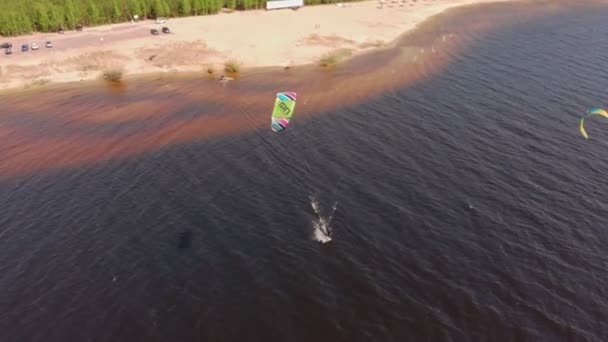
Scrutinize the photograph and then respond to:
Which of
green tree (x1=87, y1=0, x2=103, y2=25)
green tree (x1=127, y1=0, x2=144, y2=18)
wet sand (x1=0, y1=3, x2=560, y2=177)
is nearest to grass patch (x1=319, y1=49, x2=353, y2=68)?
wet sand (x1=0, y1=3, x2=560, y2=177)

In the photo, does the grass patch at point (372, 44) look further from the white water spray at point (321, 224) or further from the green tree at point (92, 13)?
the white water spray at point (321, 224)

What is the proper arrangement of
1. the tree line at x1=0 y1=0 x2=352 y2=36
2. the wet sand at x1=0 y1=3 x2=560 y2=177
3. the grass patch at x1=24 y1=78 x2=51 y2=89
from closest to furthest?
the wet sand at x1=0 y1=3 x2=560 y2=177, the grass patch at x1=24 y1=78 x2=51 y2=89, the tree line at x1=0 y1=0 x2=352 y2=36

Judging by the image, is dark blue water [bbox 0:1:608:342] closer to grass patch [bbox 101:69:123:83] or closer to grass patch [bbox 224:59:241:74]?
grass patch [bbox 224:59:241:74]

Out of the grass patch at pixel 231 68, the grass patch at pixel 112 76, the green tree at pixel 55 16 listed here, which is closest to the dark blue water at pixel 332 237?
the grass patch at pixel 231 68

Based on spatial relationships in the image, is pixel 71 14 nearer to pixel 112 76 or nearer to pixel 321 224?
pixel 112 76

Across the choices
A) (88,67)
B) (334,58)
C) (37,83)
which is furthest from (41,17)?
(334,58)

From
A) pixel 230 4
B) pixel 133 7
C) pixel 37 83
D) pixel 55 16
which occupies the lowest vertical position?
pixel 37 83
